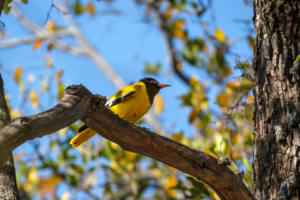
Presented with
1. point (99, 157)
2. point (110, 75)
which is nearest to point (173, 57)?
point (110, 75)

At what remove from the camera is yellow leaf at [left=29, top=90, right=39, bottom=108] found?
20.2ft

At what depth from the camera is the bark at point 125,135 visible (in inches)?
77.5

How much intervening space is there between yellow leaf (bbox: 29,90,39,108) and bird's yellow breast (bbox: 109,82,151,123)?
2594 mm

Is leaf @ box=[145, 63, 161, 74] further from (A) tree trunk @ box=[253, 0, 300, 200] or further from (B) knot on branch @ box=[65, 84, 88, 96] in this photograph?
(B) knot on branch @ box=[65, 84, 88, 96]

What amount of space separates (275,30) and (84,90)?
1.87m

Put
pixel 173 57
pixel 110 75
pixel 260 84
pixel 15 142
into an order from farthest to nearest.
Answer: pixel 110 75
pixel 173 57
pixel 260 84
pixel 15 142

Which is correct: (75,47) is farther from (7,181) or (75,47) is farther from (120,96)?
(7,181)

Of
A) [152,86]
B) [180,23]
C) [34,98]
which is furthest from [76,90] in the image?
[180,23]

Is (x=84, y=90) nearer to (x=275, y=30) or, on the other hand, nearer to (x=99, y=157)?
(x=275, y=30)

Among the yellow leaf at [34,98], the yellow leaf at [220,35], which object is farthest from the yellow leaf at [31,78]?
the yellow leaf at [220,35]

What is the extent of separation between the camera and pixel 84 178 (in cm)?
673

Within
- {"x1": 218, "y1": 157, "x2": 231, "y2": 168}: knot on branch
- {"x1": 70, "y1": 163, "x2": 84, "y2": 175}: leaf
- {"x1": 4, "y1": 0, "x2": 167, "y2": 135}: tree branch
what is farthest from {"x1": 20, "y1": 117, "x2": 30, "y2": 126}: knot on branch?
{"x1": 4, "y1": 0, "x2": 167, "y2": 135}: tree branch

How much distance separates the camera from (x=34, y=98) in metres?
6.15

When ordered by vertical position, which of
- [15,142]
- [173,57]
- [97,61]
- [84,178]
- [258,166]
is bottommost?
[15,142]
